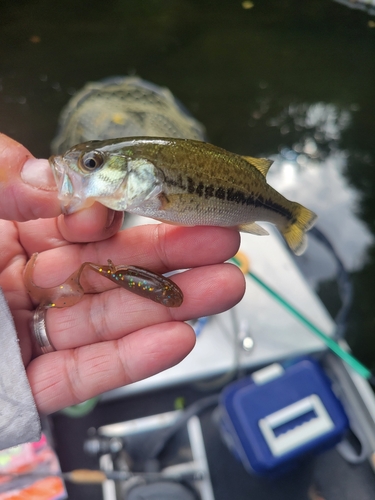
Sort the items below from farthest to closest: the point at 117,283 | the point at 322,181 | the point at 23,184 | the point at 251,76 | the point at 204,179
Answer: the point at 251,76 < the point at 322,181 < the point at 117,283 < the point at 204,179 < the point at 23,184

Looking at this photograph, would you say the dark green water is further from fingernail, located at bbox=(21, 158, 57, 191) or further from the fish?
fingernail, located at bbox=(21, 158, 57, 191)

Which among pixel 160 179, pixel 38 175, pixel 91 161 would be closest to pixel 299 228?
pixel 160 179

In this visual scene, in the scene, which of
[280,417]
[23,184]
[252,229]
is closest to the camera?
[23,184]

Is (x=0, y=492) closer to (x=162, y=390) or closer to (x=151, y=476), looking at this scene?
(x=151, y=476)

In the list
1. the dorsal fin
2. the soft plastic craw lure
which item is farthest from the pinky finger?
the dorsal fin

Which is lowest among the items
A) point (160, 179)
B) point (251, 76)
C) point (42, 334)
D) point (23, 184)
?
point (42, 334)

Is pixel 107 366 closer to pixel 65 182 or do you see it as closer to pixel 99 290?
pixel 99 290

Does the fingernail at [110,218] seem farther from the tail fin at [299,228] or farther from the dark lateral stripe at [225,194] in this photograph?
the tail fin at [299,228]
